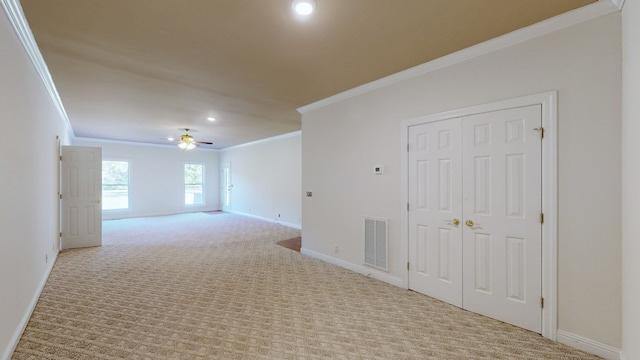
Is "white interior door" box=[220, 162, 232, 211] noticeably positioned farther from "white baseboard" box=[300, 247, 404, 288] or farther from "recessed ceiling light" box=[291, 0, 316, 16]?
"recessed ceiling light" box=[291, 0, 316, 16]

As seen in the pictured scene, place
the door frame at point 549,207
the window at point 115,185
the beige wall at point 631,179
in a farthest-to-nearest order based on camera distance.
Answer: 1. the window at point 115,185
2. the door frame at point 549,207
3. the beige wall at point 631,179

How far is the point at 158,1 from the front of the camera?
2.04 metres

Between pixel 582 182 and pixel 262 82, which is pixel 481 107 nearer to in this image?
pixel 582 182

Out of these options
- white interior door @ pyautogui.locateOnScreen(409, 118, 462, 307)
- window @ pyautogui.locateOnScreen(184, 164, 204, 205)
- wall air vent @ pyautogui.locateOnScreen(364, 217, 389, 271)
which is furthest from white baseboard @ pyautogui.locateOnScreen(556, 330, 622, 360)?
window @ pyautogui.locateOnScreen(184, 164, 204, 205)

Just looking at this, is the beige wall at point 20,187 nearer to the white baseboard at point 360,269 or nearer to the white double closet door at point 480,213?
the white baseboard at point 360,269

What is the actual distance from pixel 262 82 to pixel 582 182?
3.58 meters

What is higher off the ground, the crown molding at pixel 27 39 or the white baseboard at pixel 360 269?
the crown molding at pixel 27 39

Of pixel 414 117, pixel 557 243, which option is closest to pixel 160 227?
pixel 414 117

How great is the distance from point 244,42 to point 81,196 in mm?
5277

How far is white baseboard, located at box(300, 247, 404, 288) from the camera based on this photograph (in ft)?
11.8

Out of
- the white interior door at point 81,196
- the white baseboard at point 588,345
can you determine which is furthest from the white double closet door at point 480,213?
the white interior door at point 81,196

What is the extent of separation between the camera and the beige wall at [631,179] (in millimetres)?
1678

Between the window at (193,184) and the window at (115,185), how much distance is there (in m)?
1.95

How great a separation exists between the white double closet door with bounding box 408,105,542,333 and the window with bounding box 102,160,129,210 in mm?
9944
